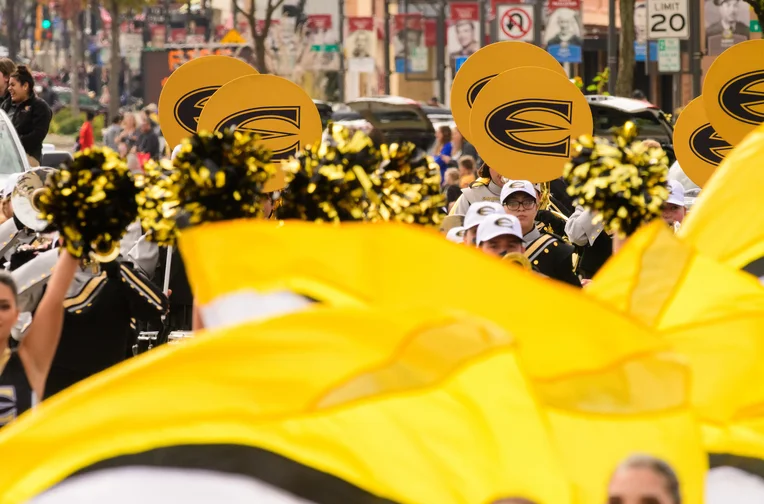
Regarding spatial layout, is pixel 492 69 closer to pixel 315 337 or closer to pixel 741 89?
pixel 741 89

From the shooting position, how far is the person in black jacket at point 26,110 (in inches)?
533

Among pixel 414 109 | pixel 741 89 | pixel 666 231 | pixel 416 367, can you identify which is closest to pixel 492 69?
pixel 741 89

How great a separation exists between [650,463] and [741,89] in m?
6.84

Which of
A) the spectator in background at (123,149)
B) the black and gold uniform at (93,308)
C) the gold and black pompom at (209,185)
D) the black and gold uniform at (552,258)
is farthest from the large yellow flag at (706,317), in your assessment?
the spectator in background at (123,149)

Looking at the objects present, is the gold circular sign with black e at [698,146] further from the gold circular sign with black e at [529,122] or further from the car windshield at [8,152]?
the car windshield at [8,152]

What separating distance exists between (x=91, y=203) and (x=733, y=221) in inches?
67.3

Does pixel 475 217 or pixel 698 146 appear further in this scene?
pixel 698 146

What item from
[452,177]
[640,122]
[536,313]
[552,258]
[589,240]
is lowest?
[640,122]

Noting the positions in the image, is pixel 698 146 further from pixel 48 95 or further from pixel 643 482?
pixel 48 95

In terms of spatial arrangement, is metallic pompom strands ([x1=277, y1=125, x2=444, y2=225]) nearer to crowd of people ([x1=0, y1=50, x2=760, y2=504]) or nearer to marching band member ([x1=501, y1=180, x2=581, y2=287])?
crowd of people ([x1=0, y1=50, x2=760, y2=504])

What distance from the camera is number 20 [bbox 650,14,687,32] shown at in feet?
67.2

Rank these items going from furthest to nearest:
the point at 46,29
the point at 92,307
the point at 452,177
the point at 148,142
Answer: the point at 46,29 < the point at 148,142 < the point at 452,177 < the point at 92,307

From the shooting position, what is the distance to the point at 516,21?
25828 millimetres

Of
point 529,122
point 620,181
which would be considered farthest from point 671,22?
point 620,181
